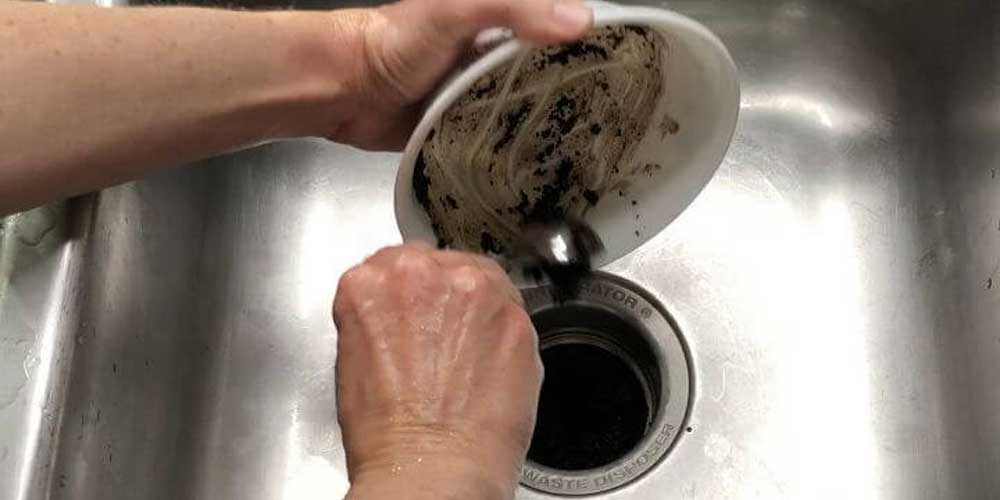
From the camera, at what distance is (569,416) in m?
0.66

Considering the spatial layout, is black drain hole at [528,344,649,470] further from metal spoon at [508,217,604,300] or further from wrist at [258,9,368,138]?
wrist at [258,9,368,138]

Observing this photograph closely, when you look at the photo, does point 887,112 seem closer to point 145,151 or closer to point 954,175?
point 954,175

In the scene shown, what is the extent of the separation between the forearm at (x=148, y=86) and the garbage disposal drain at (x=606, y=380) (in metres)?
0.20

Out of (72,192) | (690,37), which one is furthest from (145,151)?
(690,37)

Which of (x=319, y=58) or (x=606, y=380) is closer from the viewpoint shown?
(x=319, y=58)

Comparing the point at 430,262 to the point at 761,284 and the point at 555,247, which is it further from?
the point at 761,284

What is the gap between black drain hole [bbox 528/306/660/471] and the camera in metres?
0.65

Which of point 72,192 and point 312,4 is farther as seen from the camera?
point 312,4

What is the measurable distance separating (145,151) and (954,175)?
1.48 feet

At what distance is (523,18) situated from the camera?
44 cm

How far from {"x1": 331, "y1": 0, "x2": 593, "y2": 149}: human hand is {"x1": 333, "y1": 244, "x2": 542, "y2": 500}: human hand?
9cm

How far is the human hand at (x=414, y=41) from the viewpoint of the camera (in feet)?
1.41

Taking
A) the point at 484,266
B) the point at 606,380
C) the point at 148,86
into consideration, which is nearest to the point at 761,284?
the point at 606,380

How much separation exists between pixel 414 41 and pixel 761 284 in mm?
284
